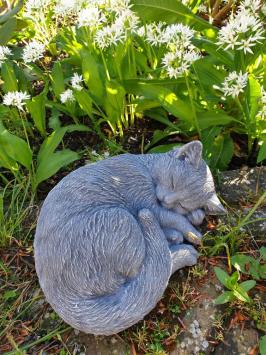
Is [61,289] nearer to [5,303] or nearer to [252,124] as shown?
[5,303]

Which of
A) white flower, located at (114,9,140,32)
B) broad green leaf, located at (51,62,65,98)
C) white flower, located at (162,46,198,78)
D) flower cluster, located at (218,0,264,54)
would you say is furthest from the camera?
broad green leaf, located at (51,62,65,98)

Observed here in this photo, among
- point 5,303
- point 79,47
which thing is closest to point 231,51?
point 79,47

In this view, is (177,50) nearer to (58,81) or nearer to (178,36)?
(178,36)

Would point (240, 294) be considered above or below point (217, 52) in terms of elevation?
below

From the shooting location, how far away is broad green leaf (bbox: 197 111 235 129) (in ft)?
7.53

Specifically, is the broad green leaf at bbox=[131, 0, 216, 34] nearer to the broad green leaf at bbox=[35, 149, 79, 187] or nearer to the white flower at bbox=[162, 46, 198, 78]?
the white flower at bbox=[162, 46, 198, 78]

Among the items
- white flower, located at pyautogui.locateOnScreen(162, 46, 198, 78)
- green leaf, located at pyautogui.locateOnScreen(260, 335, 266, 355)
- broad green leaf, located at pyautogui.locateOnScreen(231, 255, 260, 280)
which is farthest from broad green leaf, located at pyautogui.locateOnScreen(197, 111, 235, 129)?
green leaf, located at pyautogui.locateOnScreen(260, 335, 266, 355)

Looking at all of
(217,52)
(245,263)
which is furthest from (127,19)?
(245,263)

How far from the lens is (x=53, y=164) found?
7.93 feet

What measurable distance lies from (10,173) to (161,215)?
130 cm

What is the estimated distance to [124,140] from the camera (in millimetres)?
2701

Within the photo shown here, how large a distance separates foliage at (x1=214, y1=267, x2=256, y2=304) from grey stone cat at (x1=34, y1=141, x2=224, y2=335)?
6.0 inches

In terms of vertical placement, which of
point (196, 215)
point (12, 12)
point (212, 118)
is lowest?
point (196, 215)

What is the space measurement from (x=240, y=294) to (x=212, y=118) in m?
0.95
